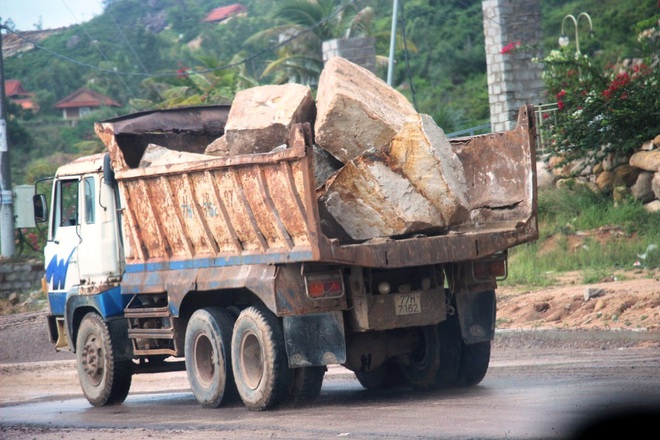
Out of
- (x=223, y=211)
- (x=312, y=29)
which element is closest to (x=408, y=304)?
(x=223, y=211)

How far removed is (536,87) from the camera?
20578mm

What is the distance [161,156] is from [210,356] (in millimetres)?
1965

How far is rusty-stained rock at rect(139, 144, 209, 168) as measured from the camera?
9727 mm

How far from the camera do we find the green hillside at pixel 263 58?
107ft

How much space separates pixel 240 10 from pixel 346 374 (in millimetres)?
78883

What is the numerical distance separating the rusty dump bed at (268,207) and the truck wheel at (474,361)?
1121 millimetres

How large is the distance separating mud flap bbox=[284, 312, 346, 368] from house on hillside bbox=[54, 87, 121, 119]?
51.2 m

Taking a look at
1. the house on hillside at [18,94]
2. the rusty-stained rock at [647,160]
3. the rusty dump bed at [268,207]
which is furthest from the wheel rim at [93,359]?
the house on hillside at [18,94]

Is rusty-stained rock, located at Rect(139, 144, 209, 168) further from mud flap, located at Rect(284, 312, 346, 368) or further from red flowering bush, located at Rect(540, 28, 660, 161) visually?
red flowering bush, located at Rect(540, 28, 660, 161)

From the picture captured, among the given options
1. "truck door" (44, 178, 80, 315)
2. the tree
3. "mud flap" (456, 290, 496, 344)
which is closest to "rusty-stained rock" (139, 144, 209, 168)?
"truck door" (44, 178, 80, 315)

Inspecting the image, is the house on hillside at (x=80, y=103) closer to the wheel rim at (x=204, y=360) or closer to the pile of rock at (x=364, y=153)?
the wheel rim at (x=204, y=360)

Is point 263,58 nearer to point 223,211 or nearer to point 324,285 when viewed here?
point 223,211

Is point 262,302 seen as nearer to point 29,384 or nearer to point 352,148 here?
point 352,148

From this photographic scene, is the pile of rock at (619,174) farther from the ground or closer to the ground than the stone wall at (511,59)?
closer to the ground
